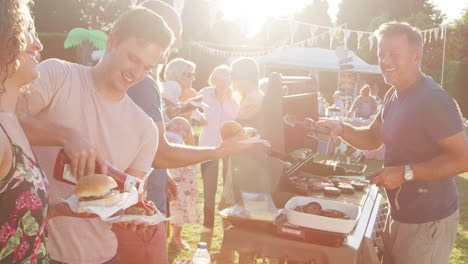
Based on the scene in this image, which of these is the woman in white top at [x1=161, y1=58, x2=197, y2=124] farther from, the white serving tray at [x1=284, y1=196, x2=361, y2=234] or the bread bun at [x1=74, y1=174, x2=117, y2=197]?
the bread bun at [x1=74, y1=174, x2=117, y2=197]

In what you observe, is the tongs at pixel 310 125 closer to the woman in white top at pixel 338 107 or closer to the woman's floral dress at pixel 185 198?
the woman's floral dress at pixel 185 198

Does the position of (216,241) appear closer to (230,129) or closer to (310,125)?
(310,125)

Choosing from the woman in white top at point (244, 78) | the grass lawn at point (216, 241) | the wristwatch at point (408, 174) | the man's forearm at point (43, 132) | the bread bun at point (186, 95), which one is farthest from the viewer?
the bread bun at point (186, 95)

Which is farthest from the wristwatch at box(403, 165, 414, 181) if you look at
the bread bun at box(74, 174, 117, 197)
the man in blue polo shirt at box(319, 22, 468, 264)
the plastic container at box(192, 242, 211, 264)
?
the bread bun at box(74, 174, 117, 197)

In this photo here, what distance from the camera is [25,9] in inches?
47.9

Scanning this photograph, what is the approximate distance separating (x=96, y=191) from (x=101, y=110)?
1.40ft

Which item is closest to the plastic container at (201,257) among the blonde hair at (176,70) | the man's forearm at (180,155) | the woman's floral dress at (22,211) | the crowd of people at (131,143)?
the crowd of people at (131,143)

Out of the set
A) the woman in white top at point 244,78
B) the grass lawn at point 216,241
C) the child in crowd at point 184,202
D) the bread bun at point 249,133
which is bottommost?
the grass lawn at point 216,241

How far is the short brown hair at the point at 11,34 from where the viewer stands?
112cm

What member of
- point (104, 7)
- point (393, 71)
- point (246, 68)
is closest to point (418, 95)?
point (393, 71)

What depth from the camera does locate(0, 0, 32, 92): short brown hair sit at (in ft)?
3.69

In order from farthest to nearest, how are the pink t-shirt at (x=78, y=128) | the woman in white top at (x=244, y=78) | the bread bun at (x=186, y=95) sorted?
the bread bun at (x=186, y=95) → the woman in white top at (x=244, y=78) → the pink t-shirt at (x=78, y=128)

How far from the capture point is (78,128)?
5.03 feet

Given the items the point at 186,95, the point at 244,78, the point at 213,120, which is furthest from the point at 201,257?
the point at 186,95
